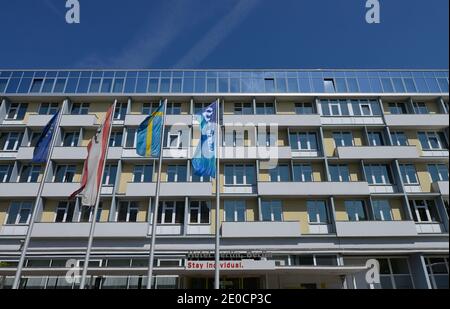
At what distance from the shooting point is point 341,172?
26.2 meters

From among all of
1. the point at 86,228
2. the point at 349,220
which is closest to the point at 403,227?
the point at 349,220

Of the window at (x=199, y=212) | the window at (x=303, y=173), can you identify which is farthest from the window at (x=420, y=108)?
the window at (x=199, y=212)

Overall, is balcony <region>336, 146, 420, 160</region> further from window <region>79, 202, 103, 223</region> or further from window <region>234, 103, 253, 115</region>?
window <region>79, 202, 103, 223</region>

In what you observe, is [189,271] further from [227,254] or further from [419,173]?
[419,173]

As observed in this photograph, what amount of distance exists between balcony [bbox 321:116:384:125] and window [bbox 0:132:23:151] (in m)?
26.2

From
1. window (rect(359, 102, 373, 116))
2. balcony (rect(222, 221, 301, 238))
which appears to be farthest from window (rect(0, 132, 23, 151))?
window (rect(359, 102, 373, 116))

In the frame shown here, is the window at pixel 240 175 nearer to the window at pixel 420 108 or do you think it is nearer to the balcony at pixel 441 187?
the balcony at pixel 441 187

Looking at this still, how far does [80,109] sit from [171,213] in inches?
528

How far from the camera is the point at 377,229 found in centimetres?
2241

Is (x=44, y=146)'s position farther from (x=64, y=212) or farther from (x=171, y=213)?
(x=171, y=213)

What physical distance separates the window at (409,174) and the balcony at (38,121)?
97.7ft

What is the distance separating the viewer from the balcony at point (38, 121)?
1062 inches

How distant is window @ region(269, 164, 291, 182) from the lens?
2573 cm

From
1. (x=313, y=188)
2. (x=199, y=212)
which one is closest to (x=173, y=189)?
(x=199, y=212)
